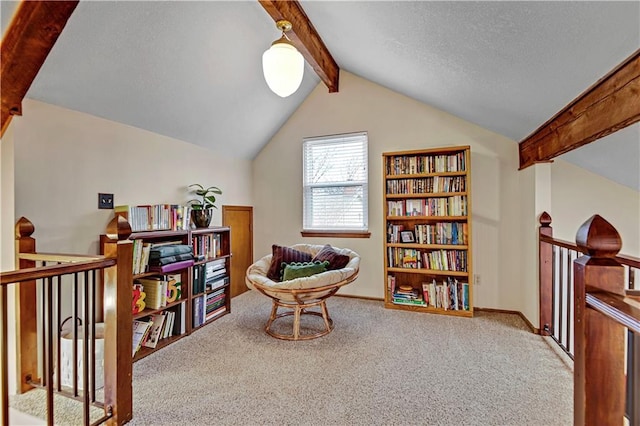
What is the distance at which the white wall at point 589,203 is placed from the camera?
3.03 meters

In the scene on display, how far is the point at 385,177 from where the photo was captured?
361 cm

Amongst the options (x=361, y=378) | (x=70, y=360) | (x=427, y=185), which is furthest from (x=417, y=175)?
(x=70, y=360)

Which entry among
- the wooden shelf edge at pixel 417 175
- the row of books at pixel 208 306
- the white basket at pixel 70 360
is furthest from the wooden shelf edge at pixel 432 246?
the white basket at pixel 70 360

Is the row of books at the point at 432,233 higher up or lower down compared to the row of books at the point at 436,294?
higher up

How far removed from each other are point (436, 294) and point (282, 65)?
2.87m

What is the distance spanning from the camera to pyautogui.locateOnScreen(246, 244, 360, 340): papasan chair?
2596 millimetres

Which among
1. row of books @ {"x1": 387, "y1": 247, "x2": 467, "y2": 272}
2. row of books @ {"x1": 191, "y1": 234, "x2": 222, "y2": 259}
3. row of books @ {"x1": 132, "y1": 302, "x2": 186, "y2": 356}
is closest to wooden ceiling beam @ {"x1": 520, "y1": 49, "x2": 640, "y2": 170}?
row of books @ {"x1": 387, "y1": 247, "x2": 467, "y2": 272}

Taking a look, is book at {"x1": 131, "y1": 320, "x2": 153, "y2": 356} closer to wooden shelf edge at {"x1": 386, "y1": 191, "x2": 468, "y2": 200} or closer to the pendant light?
the pendant light

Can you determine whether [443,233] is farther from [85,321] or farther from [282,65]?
[85,321]

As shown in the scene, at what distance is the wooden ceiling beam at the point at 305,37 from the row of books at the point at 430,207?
179 centimetres

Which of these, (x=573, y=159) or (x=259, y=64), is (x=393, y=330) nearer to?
(x=573, y=159)

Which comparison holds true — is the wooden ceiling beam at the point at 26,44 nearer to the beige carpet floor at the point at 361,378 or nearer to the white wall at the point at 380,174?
the beige carpet floor at the point at 361,378

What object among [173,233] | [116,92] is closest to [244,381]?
[173,233]

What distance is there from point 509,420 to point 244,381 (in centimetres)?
164
